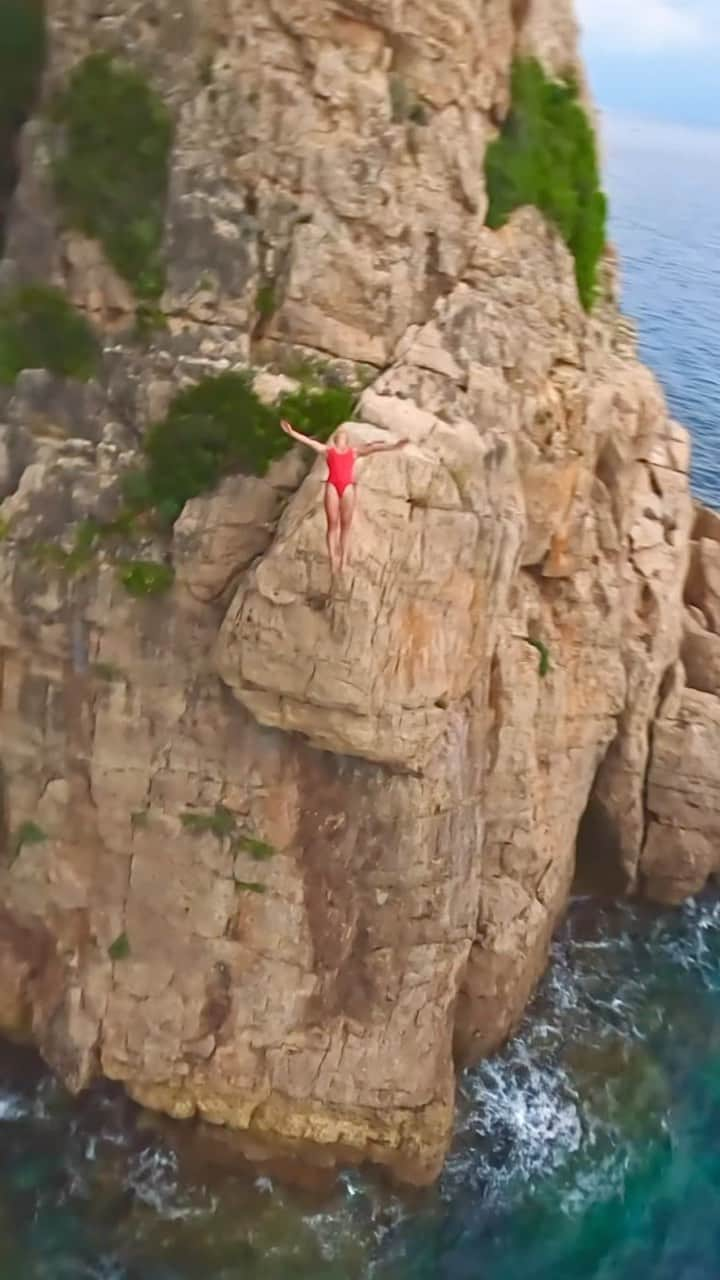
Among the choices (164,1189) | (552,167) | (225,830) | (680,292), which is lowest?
(164,1189)

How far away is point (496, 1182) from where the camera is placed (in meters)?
15.1

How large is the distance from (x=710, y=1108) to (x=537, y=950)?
11.7 ft

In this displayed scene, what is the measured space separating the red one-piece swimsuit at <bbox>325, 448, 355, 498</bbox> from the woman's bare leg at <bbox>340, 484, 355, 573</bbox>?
0.15 metres

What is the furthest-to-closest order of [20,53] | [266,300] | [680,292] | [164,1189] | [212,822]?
[680,292] → [164,1189] → [20,53] → [212,822] → [266,300]

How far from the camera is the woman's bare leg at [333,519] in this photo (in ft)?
37.1

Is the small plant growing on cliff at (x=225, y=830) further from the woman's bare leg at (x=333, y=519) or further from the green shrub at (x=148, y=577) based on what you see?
the woman's bare leg at (x=333, y=519)

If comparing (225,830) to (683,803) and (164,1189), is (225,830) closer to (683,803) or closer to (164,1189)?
(164,1189)

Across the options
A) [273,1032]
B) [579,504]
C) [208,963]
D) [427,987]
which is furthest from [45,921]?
[579,504]

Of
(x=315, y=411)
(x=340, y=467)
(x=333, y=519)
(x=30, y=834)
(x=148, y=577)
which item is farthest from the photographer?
(x=30, y=834)

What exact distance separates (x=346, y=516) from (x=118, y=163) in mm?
5351

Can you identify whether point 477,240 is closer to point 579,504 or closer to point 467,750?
point 579,504

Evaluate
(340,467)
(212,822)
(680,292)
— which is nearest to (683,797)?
(212,822)

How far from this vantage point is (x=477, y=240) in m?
13.6

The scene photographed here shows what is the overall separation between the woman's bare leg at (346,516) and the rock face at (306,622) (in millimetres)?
239
